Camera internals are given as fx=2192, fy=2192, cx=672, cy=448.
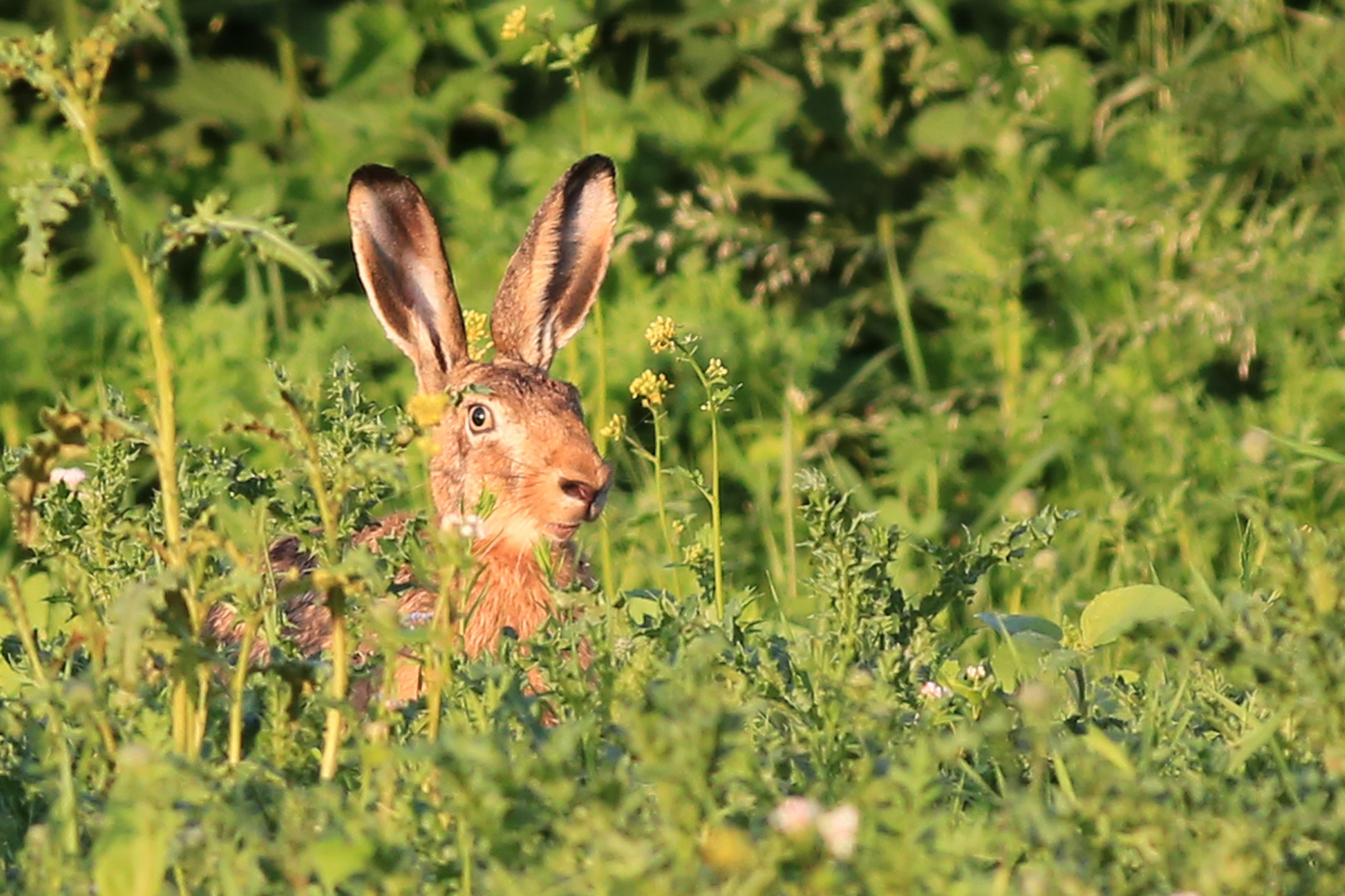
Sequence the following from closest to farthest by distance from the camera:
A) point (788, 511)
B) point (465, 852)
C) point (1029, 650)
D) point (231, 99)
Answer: point (465, 852) < point (1029, 650) < point (788, 511) < point (231, 99)

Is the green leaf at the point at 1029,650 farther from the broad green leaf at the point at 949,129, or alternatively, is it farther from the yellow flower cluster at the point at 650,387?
the broad green leaf at the point at 949,129

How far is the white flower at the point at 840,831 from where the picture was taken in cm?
238

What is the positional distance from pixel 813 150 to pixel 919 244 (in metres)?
0.56

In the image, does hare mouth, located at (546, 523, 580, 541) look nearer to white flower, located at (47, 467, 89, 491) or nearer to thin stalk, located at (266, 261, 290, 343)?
white flower, located at (47, 467, 89, 491)

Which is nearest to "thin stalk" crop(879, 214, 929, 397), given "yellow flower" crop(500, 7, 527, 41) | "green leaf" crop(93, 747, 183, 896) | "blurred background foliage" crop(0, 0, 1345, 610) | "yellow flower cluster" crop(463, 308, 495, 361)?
"blurred background foliage" crop(0, 0, 1345, 610)

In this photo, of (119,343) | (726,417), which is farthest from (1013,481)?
(119,343)

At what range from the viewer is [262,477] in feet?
12.2

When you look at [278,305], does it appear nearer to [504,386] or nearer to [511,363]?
[511,363]

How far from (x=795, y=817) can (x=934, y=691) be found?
1043mm

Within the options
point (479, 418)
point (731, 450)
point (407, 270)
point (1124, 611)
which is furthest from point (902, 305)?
point (1124, 611)

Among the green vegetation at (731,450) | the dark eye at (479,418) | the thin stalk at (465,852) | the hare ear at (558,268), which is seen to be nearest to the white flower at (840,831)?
the green vegetation at (731,450)

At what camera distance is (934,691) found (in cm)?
342

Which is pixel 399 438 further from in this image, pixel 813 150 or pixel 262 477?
pixel 813 150

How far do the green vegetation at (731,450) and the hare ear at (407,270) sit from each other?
0.12 metres
